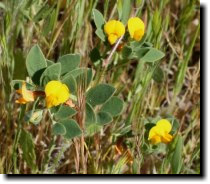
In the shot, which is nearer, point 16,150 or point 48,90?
point 48,90

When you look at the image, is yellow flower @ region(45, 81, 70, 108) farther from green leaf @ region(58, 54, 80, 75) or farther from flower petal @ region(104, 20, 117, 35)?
flower petal @ region(104, 20, 117, 35)

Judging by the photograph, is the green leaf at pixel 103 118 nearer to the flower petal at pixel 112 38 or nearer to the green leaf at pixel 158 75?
the flower petal at pixel 112 38

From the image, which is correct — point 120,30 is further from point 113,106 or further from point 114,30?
point 113,106

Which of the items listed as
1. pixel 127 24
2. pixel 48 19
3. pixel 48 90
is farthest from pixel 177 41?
pixel 48 90

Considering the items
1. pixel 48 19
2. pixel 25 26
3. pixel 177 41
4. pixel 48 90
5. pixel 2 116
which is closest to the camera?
pixel 48 90

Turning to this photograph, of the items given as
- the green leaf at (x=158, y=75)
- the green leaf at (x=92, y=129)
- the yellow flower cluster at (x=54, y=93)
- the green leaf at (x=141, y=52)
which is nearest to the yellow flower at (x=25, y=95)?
the yellow flower cluster at (x=54, y=93)

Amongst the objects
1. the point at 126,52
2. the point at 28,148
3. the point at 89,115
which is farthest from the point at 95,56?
the point at 28,148

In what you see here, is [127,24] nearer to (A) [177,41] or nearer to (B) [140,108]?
(B) [140,108]

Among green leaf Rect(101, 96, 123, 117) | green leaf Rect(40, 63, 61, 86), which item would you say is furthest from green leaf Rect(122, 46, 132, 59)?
green leaf Rect(40, 63, 61, 86)
